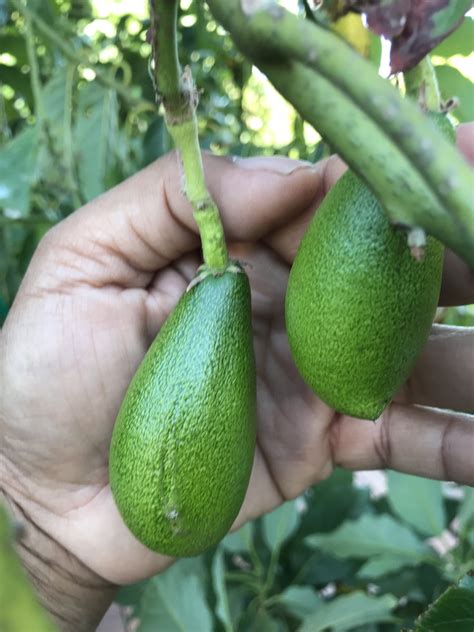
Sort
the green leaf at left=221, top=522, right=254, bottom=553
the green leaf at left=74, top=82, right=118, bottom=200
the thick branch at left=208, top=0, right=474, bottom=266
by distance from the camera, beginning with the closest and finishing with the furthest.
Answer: the thick branch at left=208, top=0, right=474, bottom=266 < the green leaf at left=74, top=82, right=118, bottom=200 < the green leaf at left=221, top=522, right=254, bottom=553

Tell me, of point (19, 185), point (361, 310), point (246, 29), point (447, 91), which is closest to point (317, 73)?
point (246, 29)

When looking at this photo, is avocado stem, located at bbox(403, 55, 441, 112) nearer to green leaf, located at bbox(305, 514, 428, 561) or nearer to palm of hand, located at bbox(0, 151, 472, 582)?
palm of hand, located at bbox(0, 151, 472, 582)

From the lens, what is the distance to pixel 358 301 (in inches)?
20.9

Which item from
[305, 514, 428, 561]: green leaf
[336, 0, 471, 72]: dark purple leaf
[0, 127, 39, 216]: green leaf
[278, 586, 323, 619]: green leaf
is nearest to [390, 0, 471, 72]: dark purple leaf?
[336, 0, 471, 72]: dark purple leaf

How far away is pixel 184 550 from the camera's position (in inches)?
24.8

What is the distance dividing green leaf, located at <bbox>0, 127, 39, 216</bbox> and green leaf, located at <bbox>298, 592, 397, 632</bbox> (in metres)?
0.78

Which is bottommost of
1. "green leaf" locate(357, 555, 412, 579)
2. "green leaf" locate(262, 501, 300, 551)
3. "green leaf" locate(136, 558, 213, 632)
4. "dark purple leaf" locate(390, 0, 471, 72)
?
"green leaf" locate(357, 555, 412, 579)

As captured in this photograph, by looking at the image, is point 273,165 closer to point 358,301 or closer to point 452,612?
point 358,301

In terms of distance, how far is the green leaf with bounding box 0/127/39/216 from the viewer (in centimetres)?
92

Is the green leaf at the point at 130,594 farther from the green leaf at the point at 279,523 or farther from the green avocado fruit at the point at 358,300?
the green avocado fruit at the point at 358,300

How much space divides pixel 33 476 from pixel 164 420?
38cm

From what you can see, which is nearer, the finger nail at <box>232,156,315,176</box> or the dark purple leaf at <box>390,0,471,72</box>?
the dark purple leaf at <box>390,0,471,72</box>

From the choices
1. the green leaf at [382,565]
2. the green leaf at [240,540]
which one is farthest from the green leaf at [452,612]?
the green leaf at [240,540]

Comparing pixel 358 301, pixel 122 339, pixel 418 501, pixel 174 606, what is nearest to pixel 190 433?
pixel 358 301
